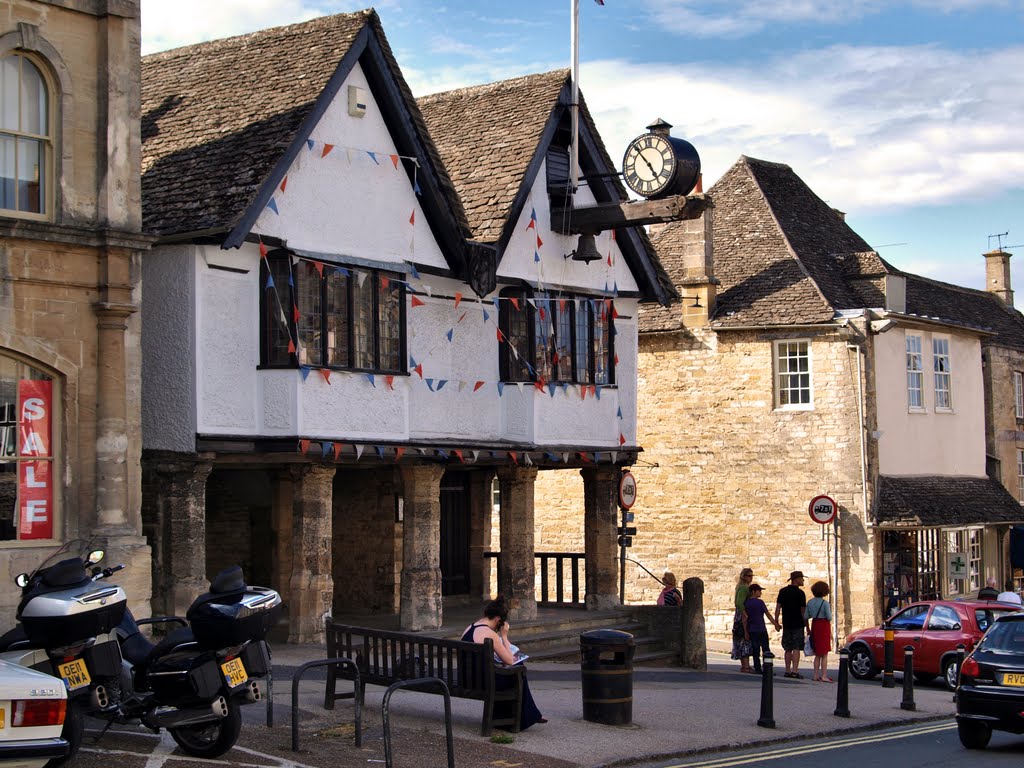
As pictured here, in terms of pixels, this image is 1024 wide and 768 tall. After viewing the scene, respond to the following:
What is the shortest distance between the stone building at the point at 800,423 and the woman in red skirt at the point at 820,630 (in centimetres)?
847

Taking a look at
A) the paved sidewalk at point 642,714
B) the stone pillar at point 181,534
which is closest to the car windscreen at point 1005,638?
the paved sidewalk at point 642,714

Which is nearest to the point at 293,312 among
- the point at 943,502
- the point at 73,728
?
the point at 73,728

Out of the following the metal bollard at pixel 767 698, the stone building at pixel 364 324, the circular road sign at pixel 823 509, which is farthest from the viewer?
the circular road sign at pixel 823 509

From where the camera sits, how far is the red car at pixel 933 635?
2459 cm

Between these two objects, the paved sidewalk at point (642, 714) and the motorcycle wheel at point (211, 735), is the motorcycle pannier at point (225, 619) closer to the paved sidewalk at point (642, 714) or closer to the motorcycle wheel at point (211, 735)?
the motorcycle wheel at point (211, 735)

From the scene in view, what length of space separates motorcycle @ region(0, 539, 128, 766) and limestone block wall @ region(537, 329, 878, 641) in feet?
75.3

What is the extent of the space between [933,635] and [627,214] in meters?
9.02

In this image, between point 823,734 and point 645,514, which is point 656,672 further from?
point 645,514

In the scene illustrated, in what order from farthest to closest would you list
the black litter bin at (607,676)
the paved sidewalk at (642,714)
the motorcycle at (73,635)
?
the black litter bin at (607,676) < the paved sidewalk at (642,714) < the motorcycle at (73,635)

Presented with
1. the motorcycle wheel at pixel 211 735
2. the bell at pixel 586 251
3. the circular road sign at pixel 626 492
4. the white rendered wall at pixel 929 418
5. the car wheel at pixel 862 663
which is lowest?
the car wheel at pixel 862 663

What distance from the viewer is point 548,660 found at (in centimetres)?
2334

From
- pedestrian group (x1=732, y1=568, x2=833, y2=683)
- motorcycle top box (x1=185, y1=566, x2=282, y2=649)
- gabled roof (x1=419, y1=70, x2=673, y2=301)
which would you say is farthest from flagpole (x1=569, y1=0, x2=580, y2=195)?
motorcycle top box (x1=185, y1=566, x2=282, y2=649)

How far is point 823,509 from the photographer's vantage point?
3028 centimetres

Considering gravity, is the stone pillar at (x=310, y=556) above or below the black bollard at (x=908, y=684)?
above
